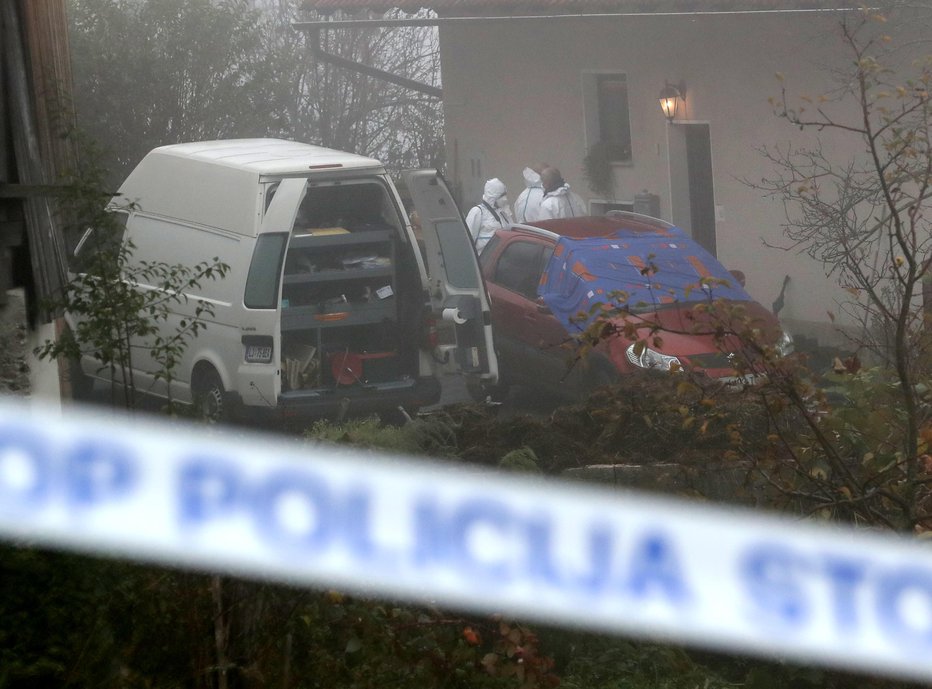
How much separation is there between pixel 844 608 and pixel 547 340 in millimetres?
5533

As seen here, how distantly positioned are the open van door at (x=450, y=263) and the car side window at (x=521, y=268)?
138cm

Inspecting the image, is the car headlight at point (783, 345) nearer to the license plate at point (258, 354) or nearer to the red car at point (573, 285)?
the red car at point (573, 285)

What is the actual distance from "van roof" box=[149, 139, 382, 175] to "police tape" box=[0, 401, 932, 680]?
251 cm

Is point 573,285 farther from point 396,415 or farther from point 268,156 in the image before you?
point 268,156

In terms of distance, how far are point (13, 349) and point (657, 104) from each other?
11279mm

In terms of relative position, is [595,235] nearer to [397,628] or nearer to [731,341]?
[731,341]

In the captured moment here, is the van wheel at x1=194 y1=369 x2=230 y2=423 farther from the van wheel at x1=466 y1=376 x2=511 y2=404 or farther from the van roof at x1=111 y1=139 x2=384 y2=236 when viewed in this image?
the van wheel at x1=466 y1=376 x2=511 y2=404

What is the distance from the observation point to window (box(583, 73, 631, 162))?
17.1 meters

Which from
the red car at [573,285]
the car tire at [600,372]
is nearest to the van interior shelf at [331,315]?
the red car at [573,285]

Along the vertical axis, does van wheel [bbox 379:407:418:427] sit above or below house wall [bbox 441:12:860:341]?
below

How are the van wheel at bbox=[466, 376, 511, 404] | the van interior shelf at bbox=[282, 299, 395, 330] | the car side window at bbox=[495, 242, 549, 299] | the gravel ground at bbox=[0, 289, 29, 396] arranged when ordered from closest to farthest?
the gravel ground at bbox=[0, 289, 29, 396] → the van interior shelf at bbox=[282, 299, 395, 330] → the van wheel at bbox=[466, 376, 511, 404] → the car side window at bbox=[495, 242, 549, 299]

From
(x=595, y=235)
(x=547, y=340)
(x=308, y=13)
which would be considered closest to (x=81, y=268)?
(x=547, y=340)

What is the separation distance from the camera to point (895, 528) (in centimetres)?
458

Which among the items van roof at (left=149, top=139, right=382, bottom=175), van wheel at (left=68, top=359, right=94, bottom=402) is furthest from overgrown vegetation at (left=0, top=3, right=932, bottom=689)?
van wheel at (left=68, top=359, right=94, bottom=402)
